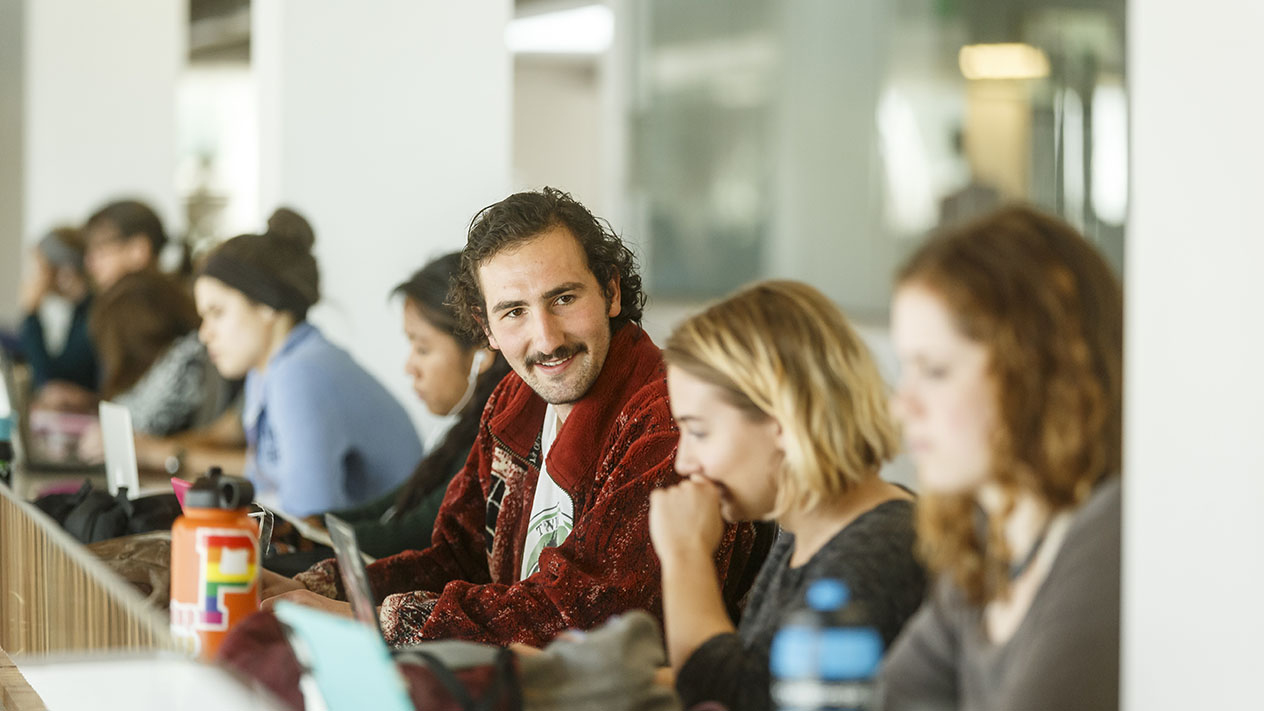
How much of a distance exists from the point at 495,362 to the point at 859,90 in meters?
3.95

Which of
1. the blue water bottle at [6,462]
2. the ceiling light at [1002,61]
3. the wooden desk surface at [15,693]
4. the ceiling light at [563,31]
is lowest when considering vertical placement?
the wooden desk surface at [15,693]

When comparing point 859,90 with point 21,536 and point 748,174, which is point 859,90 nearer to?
point 748,174

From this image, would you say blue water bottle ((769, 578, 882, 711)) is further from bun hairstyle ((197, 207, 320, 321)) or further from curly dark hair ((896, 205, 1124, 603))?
bun hairstyle ((197, 207, 320, 321))

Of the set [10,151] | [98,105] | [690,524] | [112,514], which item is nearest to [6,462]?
[112,514]

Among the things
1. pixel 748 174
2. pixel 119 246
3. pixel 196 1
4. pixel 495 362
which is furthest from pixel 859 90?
pixel 196 1

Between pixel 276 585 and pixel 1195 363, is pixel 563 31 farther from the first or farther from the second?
pixel 1195 363

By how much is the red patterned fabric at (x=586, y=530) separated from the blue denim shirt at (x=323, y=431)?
2.88ft

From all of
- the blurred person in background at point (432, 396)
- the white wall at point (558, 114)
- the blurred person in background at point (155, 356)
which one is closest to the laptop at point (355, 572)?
the blurred person in background at point (432, 396)

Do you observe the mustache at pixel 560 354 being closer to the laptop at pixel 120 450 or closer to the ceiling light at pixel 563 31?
the laptop at pixel 120 450

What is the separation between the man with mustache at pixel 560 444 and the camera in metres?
1.83

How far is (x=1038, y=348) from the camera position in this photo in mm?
1058

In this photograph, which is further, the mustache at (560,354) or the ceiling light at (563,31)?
the ceiling light at (563,31)

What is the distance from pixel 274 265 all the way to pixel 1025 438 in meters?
2.57

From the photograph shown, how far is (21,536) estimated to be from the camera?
8.21 ft
